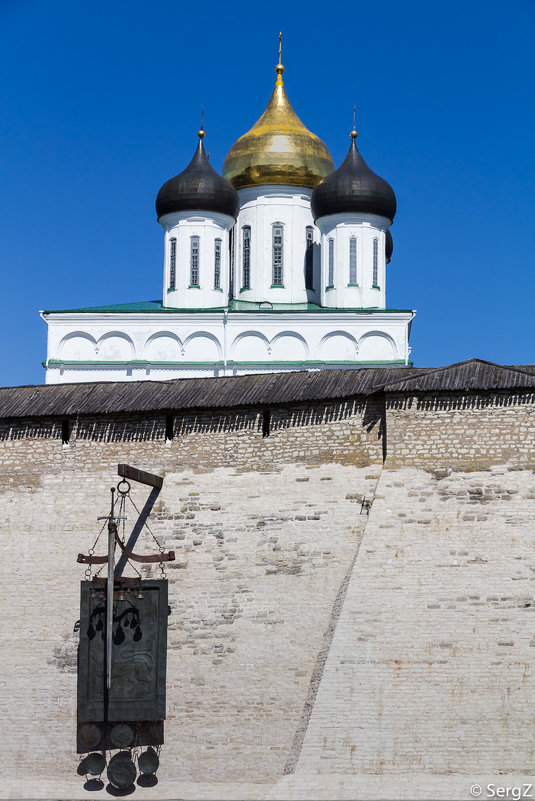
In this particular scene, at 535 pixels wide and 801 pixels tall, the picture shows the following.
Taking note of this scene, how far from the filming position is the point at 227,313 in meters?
25.3

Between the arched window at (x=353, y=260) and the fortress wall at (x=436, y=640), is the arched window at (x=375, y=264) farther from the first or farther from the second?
the fortress wall at (x=436, y=640)

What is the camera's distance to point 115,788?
34.3ft

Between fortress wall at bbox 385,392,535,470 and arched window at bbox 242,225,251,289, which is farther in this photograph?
arched window at bbox 242,225,251,289

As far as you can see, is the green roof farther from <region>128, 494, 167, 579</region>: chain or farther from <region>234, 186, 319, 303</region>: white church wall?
<region>128, 494, 167, 579</region>: chain

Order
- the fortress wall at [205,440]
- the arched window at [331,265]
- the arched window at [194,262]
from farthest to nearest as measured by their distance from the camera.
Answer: the arched window at [194,262], the arched window at [331,265], the fortress wall at [205,440]

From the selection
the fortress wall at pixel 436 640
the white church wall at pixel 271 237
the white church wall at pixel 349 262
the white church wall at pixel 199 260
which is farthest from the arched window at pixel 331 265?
the fortress wall at pixel 436 640

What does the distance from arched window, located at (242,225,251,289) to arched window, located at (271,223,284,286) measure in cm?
53

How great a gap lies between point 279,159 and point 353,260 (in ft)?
9.52

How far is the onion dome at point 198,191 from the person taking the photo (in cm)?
2503

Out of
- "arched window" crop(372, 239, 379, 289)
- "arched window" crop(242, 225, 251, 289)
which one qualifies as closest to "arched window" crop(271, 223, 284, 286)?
"arched window" crop(242, 225, 251, 289)

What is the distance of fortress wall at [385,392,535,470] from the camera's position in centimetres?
1063

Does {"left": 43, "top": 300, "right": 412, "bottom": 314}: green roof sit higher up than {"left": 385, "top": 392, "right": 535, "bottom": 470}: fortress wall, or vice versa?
{"left": 43, "top": 300, "right": 412, "bottom": 314}: green roof

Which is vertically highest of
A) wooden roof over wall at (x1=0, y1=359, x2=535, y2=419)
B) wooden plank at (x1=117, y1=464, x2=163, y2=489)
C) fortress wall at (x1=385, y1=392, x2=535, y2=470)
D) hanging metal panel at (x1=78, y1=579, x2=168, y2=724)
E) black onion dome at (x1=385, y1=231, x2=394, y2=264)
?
black onion dome at (x1=385, y1=231, x2=394, y2=264)

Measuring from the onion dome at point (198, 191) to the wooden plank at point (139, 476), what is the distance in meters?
14.2
